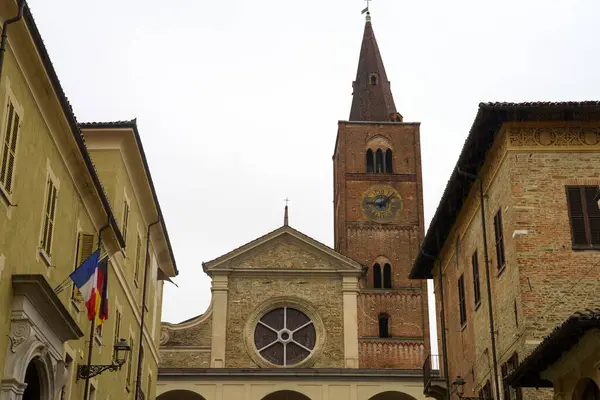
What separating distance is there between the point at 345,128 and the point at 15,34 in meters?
40.6

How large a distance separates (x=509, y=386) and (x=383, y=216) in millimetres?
30889

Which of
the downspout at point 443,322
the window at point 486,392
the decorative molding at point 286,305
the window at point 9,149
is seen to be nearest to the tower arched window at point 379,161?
the decorative molding at point 286,305

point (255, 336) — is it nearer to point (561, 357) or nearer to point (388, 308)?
point (388, 308)

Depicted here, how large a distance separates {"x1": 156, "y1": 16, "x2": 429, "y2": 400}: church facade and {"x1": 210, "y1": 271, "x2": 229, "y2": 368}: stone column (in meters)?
0.04

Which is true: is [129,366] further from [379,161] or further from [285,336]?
[379,161]

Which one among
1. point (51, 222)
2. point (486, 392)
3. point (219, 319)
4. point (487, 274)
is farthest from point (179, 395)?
point (51, 222)

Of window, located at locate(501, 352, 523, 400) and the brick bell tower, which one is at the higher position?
the brick bell tower

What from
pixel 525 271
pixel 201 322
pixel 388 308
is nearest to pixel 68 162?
pixel 525 271

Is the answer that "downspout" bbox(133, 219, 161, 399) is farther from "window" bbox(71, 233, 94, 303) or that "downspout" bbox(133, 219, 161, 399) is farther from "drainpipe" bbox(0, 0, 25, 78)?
"drainpipe" bbox(0, 0, 25, 78)

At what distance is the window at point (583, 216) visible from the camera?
1725 centimetres

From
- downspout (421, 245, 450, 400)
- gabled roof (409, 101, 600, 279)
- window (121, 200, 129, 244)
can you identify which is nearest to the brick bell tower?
downspout (421, 245, 450, 400)

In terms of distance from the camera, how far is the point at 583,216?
17.4 m

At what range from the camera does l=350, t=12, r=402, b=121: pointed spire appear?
182 feet

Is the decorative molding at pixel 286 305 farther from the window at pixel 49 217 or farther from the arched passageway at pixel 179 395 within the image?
the window at pixel 49 217
